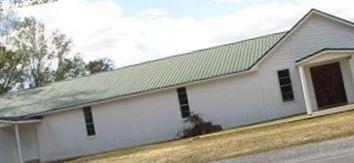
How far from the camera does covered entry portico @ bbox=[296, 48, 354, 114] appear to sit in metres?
32.5

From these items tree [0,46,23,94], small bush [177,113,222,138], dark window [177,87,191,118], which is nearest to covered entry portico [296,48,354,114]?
small bush [177,113,222,138]

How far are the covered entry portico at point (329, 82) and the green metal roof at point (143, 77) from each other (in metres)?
2.71

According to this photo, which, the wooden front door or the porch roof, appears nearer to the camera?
the porch roof

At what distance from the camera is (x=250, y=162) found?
16312 millimetres

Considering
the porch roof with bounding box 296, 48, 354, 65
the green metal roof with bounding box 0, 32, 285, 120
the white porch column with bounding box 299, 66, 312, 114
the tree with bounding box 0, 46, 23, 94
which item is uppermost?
the tree with bounding box 0, 46, 23, 94

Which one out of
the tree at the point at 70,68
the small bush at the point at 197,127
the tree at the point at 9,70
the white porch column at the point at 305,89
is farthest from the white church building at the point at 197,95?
the tree at the point at 70,68

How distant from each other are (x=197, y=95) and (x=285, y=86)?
446 centimetres

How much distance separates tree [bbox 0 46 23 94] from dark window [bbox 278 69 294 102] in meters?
32.2

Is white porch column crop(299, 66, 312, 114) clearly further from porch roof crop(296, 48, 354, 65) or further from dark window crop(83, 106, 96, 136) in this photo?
dark window crop(83, 106, 96, 136)

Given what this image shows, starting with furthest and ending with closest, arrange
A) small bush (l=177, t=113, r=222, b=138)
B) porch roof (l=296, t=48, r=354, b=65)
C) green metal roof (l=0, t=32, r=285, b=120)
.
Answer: green metal roof (l=0, t=32, r=285, b=120) < small bush (l=177, t=113, r=222, b=138) < porch roof (l=296, t=48, r=354, b=65)

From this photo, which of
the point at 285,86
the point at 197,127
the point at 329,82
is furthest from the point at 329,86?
the point at 197,127

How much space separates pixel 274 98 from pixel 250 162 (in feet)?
56.1

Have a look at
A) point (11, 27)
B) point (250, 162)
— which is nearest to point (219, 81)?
point (250, 162)

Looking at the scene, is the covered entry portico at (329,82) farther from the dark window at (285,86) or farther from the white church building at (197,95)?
the dark window at (285,86)
